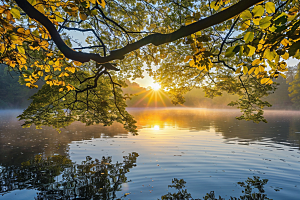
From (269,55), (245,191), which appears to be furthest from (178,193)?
(269,55)

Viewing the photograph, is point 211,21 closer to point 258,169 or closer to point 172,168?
point 172,168

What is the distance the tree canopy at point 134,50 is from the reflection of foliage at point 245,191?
9.84 ft

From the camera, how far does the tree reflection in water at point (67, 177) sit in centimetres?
724

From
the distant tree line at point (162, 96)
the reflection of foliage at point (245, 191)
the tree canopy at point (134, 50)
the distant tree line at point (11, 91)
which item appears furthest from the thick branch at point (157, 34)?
the distant tree line at point (11, 91)

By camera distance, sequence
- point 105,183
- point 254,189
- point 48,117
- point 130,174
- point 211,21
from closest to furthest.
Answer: point 211,21
point 254,189
point 105,183
point 130,174
point 48,117

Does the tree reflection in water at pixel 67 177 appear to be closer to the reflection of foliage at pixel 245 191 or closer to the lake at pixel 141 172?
the lake at pixel 141 172

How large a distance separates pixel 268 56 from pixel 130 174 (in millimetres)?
8191

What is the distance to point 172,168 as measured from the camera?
33.8 ft

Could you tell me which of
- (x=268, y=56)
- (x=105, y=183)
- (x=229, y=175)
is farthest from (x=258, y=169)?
(x=268, y=56)

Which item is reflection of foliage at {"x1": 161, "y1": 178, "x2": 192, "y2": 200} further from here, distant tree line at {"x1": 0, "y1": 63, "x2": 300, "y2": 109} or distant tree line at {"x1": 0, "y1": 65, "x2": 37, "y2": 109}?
distant tree line at {"x1": 0, "y1": 65, "x2": 37, "y2": 109}

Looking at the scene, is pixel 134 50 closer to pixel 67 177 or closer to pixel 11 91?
pixel 67 177

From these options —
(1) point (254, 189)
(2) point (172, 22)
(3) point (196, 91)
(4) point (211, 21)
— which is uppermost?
(3) point (196, 91)

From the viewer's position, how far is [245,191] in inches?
294

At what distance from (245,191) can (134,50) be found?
726cm
